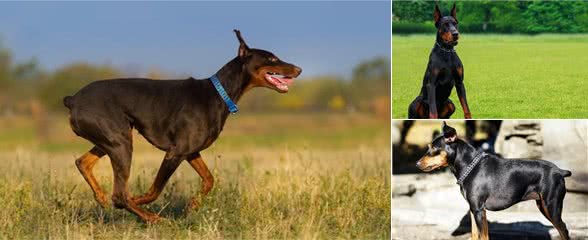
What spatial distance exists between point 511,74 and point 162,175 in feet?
20.8

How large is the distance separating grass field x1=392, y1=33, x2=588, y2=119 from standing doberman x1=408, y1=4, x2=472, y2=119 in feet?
3.23

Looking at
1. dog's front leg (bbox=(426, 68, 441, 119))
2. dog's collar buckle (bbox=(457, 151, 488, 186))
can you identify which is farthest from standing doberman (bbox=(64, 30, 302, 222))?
dog's collar buckle (bbox=(457, 151, 488, 186))

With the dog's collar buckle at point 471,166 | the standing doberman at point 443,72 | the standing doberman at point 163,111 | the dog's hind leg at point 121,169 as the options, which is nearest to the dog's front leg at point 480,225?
the dog's collar buckle at point 471,166

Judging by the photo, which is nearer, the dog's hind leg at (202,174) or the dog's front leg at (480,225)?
the dog's front leg at (480,225)

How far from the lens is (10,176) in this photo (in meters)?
10.8

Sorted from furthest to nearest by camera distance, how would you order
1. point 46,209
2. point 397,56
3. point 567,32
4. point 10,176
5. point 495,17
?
1. point 567,32
2. point 495,17
3. point 397,56
4. point 10,176
5. point 46,209

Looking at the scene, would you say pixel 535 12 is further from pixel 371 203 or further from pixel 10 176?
pixel 10 176

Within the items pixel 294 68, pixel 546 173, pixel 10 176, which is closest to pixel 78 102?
pixel 294 68

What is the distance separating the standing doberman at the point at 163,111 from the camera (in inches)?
326

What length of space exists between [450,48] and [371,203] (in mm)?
2229

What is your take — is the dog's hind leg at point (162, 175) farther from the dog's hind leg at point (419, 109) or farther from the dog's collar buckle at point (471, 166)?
the dog's collar buckle at point (471, 166)

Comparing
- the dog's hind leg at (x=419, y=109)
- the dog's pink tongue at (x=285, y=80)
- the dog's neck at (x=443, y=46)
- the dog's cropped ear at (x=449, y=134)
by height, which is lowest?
the dog's cropped ear at (x=449, y=134)

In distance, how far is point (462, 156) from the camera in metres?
7.16

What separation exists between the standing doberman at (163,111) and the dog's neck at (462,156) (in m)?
1.99
